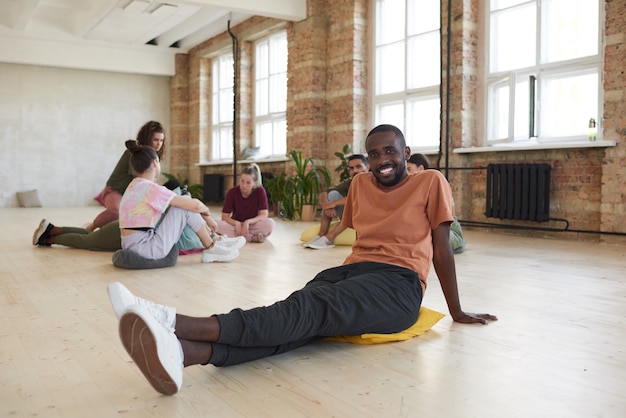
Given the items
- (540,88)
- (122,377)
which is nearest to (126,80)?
(540,88)

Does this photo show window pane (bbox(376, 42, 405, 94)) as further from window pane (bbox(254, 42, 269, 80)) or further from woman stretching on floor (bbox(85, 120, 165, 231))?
woman stretching on floor (bbox(85, 120, 165, 231))

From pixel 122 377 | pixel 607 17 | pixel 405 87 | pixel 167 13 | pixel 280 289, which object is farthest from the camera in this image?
pixel 167 13

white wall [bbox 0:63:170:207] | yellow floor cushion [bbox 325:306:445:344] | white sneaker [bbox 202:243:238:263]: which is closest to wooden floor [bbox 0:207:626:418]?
yellow floor cushion [bbox 325:306:445:344]

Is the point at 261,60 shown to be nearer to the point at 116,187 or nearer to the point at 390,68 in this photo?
the point at 390,68

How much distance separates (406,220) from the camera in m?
2.44

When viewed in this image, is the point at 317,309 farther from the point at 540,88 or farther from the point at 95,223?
the point at 540,88

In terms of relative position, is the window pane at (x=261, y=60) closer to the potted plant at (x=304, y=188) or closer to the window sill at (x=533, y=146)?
the potted plant at (x=304, y=188)

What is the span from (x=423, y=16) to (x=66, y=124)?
9.32 m

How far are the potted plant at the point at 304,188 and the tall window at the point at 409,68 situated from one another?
1.27 m

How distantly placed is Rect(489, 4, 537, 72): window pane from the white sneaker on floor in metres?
3.25

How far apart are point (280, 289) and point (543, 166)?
4.06 m

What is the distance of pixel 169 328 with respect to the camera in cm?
176

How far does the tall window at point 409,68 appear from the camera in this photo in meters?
8.30

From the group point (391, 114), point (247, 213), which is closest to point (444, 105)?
point (391, 114)
